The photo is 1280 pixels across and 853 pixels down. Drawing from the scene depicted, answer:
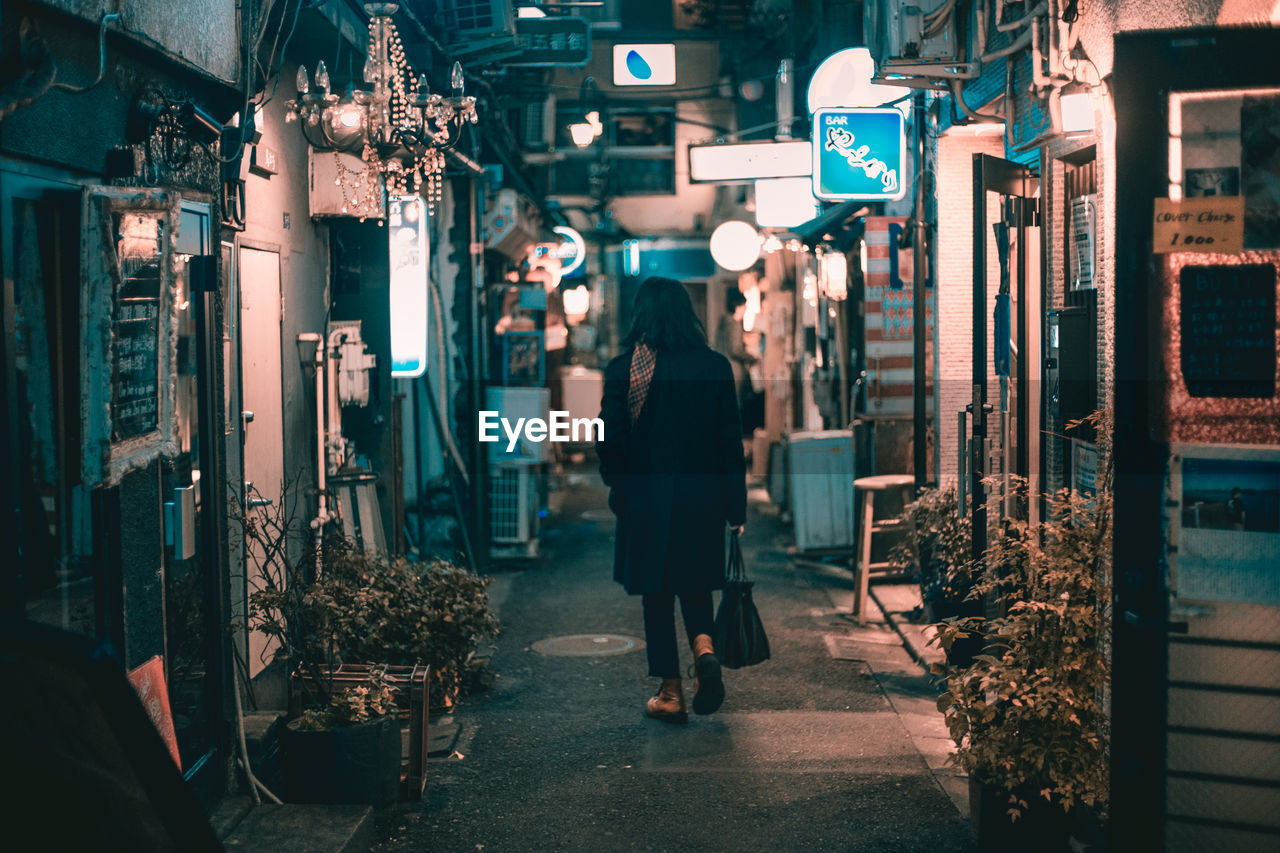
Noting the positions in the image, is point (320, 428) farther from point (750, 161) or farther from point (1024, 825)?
point (750, 161)

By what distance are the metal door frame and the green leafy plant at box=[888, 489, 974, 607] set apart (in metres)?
4.08

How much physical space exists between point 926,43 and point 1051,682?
5.15 meters

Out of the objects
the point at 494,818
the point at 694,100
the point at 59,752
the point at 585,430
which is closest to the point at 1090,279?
the point at 494,818

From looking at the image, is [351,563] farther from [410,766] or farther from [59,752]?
[59,752]

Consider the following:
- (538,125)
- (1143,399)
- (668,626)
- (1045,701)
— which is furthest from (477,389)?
(1143,399)

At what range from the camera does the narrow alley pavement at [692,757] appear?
596 cm

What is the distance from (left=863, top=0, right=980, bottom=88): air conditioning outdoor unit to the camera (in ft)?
28.2

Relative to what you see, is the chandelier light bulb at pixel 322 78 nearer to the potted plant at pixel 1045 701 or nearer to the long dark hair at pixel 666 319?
the long dark hair at pixel 666 319

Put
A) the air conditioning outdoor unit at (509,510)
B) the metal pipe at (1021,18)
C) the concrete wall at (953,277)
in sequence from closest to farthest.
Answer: the metal pipe at (1021,18), the concrete wall at (953,277), the air conditioning outdoor unit at (509,510)

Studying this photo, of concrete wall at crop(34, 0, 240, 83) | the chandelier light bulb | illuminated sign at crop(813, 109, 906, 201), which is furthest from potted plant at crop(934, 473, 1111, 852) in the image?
illuminated sign at crop(813, 109, 906, 201)

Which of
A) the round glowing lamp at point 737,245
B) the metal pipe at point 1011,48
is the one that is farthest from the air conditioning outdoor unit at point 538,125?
the metal pipe at point 1011,48

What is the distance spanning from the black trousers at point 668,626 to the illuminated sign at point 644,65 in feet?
51.1

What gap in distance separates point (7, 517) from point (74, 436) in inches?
30.6

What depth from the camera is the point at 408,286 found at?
11.2m
